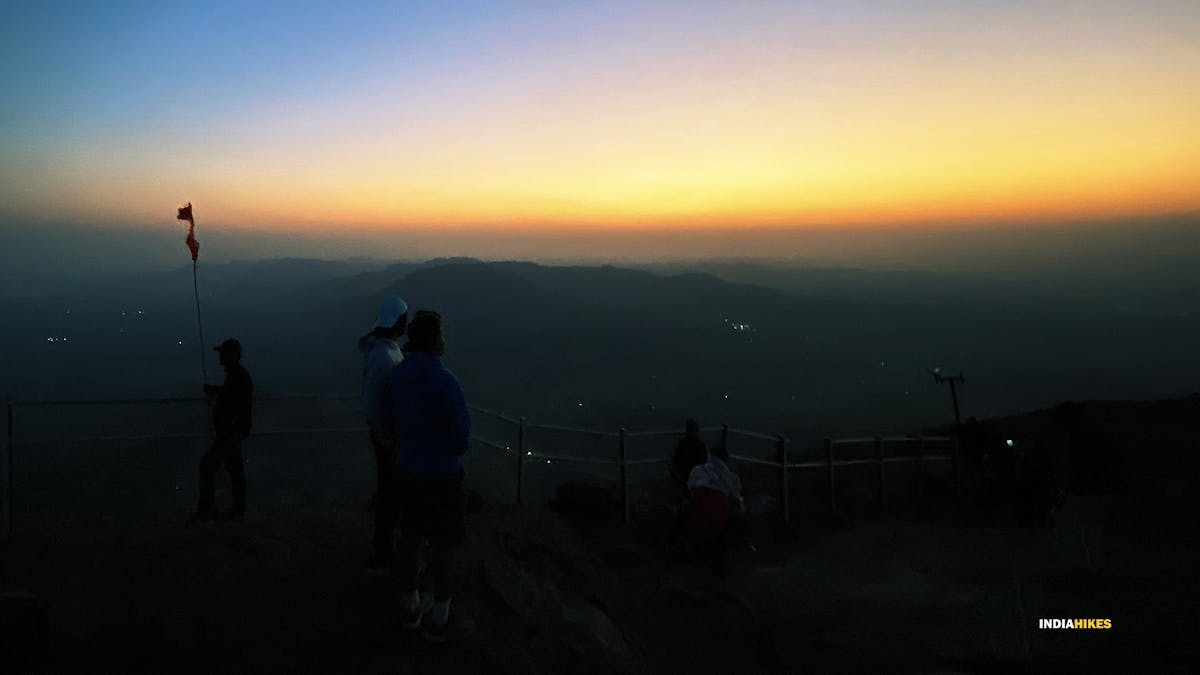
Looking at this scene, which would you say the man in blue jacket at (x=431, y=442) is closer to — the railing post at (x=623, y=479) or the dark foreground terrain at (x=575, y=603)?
the dark foreground terrain at (x=575, y=603)

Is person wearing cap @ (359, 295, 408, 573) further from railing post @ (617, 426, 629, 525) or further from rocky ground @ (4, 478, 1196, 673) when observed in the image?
railing post @ (617, 426, 629, 525)

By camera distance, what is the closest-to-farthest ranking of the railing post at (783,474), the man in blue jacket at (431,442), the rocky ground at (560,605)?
the man in blue jacket at (431,442), the rocky ground at (560,605), the railing post at (783,474)

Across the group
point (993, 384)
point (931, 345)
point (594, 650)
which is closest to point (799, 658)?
point (594, 650)

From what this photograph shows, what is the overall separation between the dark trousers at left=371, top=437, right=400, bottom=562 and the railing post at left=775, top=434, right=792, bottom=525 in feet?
17.2

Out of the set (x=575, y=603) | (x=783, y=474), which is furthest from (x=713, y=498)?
(x=783, y=474)

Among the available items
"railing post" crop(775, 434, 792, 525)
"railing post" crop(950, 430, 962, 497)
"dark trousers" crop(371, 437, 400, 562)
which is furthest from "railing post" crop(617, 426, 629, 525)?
"railing post" crop(950, 430, 962, 497)

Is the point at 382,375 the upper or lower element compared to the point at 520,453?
upper

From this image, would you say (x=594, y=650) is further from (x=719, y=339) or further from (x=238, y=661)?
(x=719, y=339)

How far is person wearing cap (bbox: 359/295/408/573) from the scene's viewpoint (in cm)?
434

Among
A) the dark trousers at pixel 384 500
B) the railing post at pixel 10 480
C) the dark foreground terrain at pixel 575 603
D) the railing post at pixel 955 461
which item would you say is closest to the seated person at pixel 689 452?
the dark foreground terrain at pixel 575 603

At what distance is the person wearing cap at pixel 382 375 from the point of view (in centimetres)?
434

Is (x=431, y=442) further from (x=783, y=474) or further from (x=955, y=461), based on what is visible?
(x=955, y=461)

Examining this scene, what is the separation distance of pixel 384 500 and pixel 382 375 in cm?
98

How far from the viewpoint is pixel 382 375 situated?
4.34m
